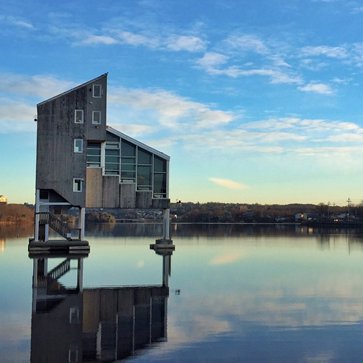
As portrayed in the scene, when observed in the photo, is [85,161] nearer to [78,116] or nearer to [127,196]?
[78,116]

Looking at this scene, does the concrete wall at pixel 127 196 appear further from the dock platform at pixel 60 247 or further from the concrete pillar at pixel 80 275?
the concrete pillar at pixel 80 275

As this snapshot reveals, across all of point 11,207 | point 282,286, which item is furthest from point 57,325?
point 11,207

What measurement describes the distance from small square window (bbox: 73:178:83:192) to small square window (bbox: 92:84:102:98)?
6861mm

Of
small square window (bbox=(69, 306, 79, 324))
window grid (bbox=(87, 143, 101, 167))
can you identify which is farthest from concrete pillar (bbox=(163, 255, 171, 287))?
window grid (bbox=(87, 143, 101, 167))

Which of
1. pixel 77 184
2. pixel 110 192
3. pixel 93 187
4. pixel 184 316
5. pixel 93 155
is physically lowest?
pixel 184 316

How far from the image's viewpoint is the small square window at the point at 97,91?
4067 centimetres

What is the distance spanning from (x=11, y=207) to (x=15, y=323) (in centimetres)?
16409

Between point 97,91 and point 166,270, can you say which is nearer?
point 166,270

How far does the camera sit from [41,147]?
39344 mm

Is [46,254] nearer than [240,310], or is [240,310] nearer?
[240,310]

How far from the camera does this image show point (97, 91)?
40.8 meters

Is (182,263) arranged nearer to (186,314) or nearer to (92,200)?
(92,200)

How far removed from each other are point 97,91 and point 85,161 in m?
5.76

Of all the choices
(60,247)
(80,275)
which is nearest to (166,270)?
(80,275)
